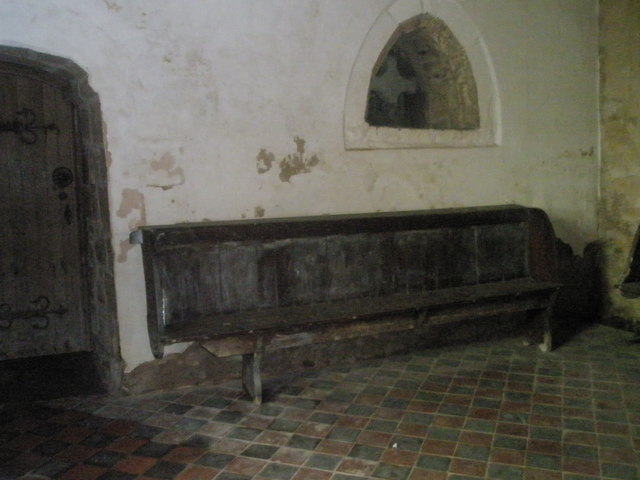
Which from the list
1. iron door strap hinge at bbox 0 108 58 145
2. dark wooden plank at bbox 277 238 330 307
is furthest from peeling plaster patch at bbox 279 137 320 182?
iron door strap hinge at bbox 0 108 58 145

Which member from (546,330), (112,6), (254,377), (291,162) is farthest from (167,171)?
(546,330)

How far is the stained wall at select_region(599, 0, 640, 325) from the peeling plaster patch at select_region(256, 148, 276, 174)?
9.88 feet

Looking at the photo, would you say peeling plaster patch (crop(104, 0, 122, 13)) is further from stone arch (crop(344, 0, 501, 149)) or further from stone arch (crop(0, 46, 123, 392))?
stone arch (crop(344, 0, 501, 149))

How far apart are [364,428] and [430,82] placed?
2.88 m

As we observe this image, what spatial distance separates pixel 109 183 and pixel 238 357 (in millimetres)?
1365

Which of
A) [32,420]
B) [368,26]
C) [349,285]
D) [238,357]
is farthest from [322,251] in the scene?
[32,420]

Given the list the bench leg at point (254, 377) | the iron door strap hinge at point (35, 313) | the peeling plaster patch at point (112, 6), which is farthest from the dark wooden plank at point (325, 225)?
the peeling plaster patch at point (112, 6)

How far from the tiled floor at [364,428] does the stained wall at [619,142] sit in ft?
3.96

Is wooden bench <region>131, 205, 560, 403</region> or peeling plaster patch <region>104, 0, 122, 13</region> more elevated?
peeling plaster patch <region>104, 0, 122, 13</region>

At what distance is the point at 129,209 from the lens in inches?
137

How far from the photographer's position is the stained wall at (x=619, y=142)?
15.8 feet

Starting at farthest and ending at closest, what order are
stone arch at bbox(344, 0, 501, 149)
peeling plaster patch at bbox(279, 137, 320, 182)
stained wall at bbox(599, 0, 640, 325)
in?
stained wall at bbox(599, 0, 640, 325) → stone arch at bbox(344, 0, 501, 149) → peeling plaster patch at bbox(279, 137, 320, 182)

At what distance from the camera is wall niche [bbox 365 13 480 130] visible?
4.55 metres

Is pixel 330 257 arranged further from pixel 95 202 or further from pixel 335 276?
pixel 95 202
